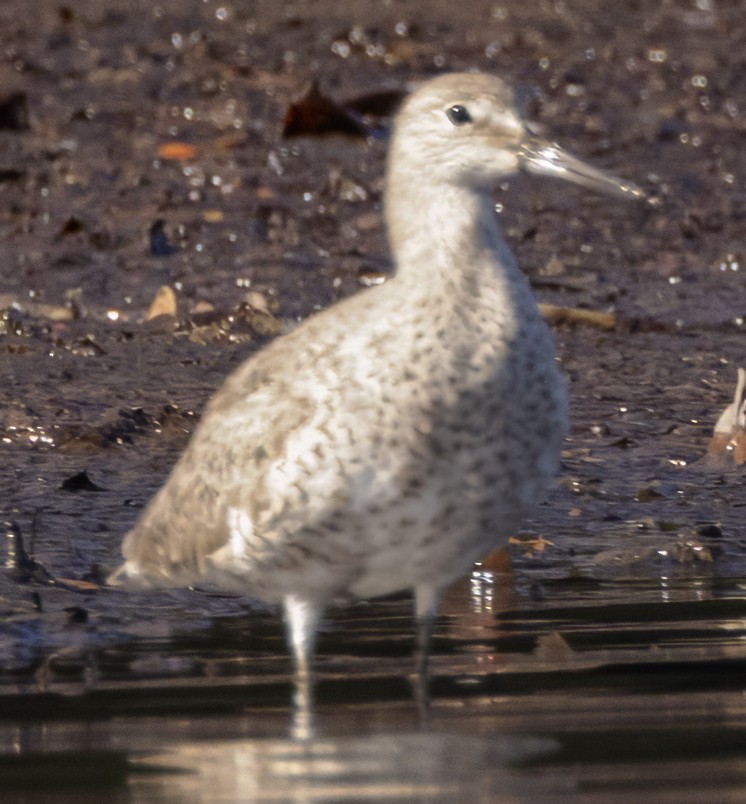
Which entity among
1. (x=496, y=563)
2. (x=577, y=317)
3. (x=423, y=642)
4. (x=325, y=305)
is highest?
(x=325, y=305)

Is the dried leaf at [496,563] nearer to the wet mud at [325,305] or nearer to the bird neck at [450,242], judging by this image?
the wet mud at [325,305]

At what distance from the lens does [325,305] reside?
9.07m

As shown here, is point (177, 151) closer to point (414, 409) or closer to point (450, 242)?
point (450, 242)

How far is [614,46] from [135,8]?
127 inches

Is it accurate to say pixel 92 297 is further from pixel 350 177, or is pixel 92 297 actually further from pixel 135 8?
pixel 135 8

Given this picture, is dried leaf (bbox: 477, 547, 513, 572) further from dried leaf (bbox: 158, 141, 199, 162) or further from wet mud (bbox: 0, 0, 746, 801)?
dried leaf (bbox: 158, 141, 199, 162)

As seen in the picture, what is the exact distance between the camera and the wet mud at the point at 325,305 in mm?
4875

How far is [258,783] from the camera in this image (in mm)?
4312

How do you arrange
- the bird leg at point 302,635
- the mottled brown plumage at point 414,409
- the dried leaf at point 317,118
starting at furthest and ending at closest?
the dried leaf at point 317,118 → the bird leg at point 302,635 → the mottled brown plumage at point 414,409

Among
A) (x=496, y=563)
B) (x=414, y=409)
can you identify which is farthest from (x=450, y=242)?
(x=496, y=563)

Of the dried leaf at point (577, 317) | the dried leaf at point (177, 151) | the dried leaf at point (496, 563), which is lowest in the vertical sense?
the dried leaf at point (496, 563)

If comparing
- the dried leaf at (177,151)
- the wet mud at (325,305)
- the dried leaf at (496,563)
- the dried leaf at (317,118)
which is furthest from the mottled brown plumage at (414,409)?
the dried leaf at (317,118)

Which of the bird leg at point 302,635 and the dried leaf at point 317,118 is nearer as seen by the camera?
the bird leg at point 302,635

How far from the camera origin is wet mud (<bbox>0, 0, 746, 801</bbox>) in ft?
16.0
